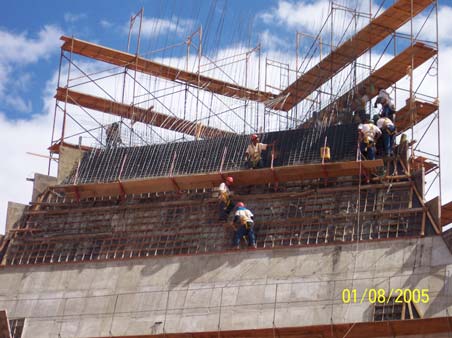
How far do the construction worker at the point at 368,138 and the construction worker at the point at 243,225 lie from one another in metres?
4.20

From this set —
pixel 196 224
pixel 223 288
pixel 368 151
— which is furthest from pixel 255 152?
pixel 223 288

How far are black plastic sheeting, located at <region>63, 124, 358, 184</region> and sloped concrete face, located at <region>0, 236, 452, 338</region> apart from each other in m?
4.46

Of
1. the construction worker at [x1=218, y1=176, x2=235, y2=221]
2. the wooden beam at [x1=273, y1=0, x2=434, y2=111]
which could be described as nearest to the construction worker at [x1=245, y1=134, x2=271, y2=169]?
the construction worker at [x1=218, y1=176, x2=235, y2=221]

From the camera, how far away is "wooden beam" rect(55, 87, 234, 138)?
41.8m

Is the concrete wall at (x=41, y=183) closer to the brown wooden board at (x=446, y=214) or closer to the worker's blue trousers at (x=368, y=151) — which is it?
the worker's blue trousers at (x=368, y=151)

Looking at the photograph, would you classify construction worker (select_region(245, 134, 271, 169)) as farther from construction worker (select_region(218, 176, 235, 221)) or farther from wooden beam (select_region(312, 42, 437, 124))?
wooden beam (select_region(312, 42, 437, 124))

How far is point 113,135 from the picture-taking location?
39.8 m

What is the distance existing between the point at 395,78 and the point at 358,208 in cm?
774

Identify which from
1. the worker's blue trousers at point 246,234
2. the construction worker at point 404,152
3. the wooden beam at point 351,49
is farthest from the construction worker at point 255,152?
the wooden beam at point 351,49

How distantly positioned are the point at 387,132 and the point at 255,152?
14.7ft

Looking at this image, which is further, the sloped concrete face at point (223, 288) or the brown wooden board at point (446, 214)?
the brown wooden board at point (446, 214)
